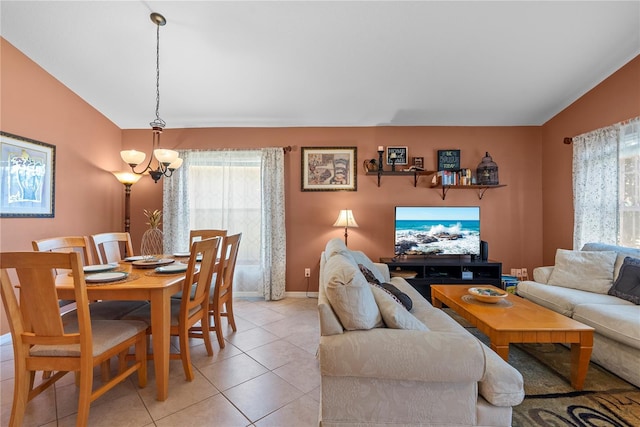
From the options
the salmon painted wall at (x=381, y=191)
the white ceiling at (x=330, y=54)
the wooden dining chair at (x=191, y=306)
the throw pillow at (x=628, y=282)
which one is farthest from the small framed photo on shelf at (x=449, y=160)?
the wooden dining chair at (x=191, y=306)

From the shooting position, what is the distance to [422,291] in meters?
3.61

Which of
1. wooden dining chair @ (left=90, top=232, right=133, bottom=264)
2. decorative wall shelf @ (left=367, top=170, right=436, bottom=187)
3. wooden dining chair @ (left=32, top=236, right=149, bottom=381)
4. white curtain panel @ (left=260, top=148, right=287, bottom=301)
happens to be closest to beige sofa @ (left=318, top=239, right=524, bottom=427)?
wooden dining chair @ (left=32, top=236, right=149, bottom=381)

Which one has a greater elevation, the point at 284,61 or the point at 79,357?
the point at 284,61

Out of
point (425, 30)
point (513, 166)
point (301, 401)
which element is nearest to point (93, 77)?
point (425, 30)

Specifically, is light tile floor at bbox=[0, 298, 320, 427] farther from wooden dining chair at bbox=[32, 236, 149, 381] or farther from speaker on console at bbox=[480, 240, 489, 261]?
speaker on console at bbox=[480, 240, 489, 261]

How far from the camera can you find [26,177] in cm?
274

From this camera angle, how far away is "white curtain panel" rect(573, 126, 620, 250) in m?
2.97

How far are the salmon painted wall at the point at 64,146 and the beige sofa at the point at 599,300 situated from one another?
5.09m

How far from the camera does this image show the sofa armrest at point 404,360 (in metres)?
1.30

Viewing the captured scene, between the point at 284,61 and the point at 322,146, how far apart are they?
4.52 ft

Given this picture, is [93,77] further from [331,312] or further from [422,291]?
[422,291]

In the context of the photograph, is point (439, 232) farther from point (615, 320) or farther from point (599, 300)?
point (615, 320)

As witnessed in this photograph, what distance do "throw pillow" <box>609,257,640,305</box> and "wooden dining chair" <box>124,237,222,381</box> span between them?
11.6 feet

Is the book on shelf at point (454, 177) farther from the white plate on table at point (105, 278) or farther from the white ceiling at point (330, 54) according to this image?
the white plate on table at point (105, 278)
